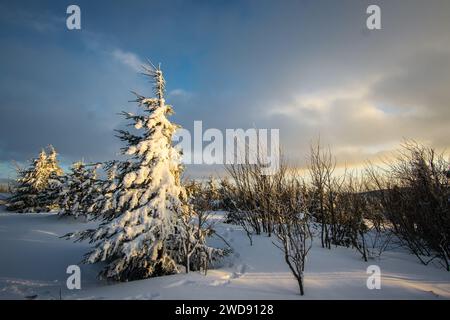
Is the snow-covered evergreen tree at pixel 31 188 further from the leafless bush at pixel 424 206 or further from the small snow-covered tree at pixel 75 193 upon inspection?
the leafless bush at pixel 424 206

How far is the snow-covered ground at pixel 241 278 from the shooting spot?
603 cm

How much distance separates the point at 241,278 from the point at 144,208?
140 inches

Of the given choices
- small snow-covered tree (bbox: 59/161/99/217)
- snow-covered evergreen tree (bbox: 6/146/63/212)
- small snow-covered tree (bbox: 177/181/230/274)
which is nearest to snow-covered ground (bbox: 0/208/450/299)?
small snow-covered tree (bbox: 177/181/230/274)

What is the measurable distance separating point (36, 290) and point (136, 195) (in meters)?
4.64

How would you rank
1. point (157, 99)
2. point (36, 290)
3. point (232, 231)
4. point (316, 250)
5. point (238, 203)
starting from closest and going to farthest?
point (36, 290) < point (157, 99) < point (316, 250) < point (232, 231) < point (238, 203)

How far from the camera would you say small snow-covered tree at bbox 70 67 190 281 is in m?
7.60

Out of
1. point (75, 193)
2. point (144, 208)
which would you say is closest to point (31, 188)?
point (75, 193)

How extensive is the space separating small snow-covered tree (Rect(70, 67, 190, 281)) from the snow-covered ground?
736mm

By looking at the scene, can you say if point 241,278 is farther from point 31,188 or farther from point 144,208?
point 31,188

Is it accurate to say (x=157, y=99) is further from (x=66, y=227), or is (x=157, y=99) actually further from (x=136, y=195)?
(x=66, y=227)

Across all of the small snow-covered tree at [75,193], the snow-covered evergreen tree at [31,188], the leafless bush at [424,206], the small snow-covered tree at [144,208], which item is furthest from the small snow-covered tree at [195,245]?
the snow-covered evergreen tree at [31,188]
